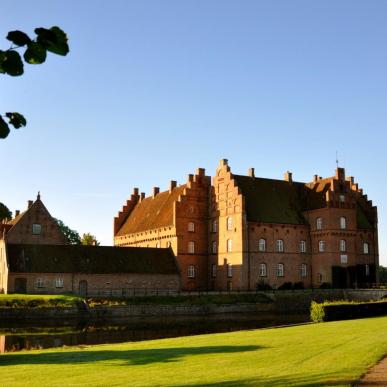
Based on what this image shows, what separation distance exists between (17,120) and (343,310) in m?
27.1

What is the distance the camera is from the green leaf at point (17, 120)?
148 inches

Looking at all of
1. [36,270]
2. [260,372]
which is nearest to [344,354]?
[260,372]

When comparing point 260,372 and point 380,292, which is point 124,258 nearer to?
point 380,292

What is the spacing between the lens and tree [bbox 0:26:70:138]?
3.34m

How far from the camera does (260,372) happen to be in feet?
36.1

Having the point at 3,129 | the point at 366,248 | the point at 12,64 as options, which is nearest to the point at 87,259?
the point at 366,248

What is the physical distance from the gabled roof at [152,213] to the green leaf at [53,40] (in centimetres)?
5428

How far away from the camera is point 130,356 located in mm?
15391

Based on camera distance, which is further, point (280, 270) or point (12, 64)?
point (280, 270)

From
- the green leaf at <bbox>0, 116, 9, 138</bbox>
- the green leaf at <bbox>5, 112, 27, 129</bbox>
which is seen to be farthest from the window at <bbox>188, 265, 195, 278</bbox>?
the green leaf at <bbox>0, 116, 9, 138</bbox>

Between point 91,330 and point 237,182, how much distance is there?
29357 mm

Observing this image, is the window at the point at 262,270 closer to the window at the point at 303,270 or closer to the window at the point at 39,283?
the window at the point at 303,270

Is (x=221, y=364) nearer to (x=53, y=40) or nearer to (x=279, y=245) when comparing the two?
(x=53, y=40)

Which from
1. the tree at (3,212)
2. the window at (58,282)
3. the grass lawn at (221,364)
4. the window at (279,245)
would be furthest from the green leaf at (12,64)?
the tree at (3,212)
